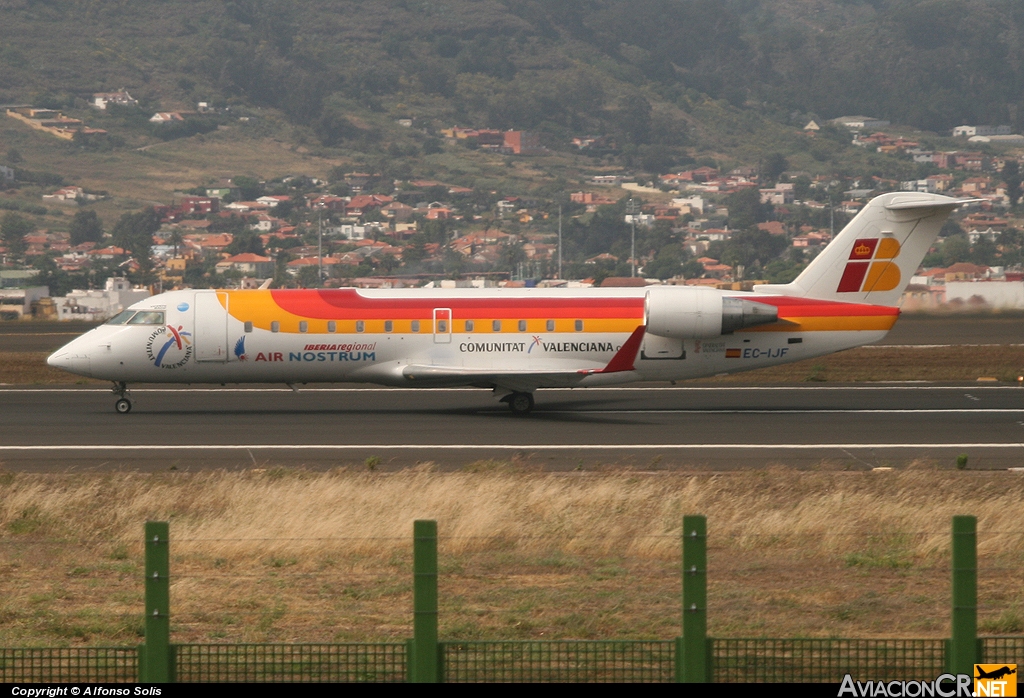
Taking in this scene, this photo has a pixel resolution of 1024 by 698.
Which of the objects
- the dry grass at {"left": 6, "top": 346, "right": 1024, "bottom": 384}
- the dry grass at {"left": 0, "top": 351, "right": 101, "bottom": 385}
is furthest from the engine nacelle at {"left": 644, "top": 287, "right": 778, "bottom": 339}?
the dry grass at {"left": 0, "top": 351, "right": 101, "bottom": 385}

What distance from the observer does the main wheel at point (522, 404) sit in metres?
30.9

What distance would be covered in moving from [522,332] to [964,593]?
21974 mm

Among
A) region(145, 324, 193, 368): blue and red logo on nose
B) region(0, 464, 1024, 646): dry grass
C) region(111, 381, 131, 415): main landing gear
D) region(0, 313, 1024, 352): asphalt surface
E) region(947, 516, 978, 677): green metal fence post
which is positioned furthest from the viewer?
region(0, 313, 1024, 352): asphalt surface

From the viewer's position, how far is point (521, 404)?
31000mm

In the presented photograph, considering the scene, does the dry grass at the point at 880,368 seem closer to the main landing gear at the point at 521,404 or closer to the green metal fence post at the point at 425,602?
the main landing gear at the point at 521,404

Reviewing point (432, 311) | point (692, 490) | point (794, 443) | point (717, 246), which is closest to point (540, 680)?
point (692, 490)

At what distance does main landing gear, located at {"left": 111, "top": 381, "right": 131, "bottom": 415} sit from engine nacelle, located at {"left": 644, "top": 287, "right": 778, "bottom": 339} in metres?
12.6

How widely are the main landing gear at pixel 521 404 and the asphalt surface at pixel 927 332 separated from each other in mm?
25407

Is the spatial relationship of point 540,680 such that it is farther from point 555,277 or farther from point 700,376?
point 555,277

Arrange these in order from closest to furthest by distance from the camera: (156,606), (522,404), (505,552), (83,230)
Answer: (156,606), (505,552), (522,404), (83,230)

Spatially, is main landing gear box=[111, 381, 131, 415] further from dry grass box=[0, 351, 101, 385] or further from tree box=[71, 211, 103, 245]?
tree box=[71, 211, 103, 245]

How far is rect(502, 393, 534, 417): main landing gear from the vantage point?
102 ft

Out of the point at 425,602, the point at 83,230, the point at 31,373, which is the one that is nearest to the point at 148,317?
the point at 31,373

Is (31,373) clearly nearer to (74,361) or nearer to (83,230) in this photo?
(74,361)
